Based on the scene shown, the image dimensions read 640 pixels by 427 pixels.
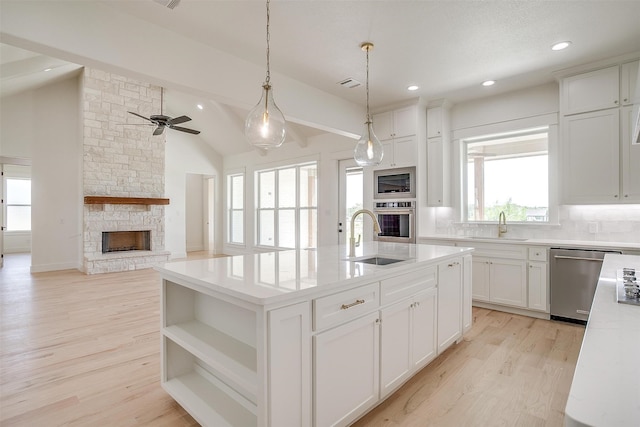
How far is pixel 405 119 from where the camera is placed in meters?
4.86

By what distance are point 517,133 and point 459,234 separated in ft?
5.32

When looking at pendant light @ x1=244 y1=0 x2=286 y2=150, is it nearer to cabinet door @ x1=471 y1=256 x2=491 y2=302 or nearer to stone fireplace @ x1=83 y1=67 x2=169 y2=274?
cabinet door @ x1=471 y1=256 x2=491 y2=302

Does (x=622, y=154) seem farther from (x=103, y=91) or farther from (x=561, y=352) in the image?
(x=103, y=91)

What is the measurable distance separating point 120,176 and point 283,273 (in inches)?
266

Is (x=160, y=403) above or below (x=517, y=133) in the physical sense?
below

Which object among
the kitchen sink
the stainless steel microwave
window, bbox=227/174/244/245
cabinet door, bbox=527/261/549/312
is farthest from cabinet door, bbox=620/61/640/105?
window, bbox=227/174/244/245

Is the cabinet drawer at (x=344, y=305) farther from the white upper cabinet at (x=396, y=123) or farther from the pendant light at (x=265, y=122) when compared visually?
the white upper cabinet at (x=396, y=123)

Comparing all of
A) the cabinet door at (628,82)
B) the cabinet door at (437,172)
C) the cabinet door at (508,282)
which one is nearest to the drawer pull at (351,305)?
the cabinet door at (508,282)

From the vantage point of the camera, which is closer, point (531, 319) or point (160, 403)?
point (160, 403)

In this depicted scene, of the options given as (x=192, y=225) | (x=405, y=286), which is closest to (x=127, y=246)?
(x=192, y=225)

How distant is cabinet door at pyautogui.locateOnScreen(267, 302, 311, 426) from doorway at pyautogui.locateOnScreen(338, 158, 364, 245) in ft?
14.5

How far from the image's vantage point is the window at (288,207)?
23.0ft

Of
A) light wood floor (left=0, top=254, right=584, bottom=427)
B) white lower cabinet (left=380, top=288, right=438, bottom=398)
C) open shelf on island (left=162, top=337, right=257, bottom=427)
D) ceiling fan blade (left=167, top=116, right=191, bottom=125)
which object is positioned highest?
ceiling fan blade (left=167, top=116, right=191, bottom=125)

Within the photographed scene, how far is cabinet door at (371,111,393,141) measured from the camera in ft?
16.5
